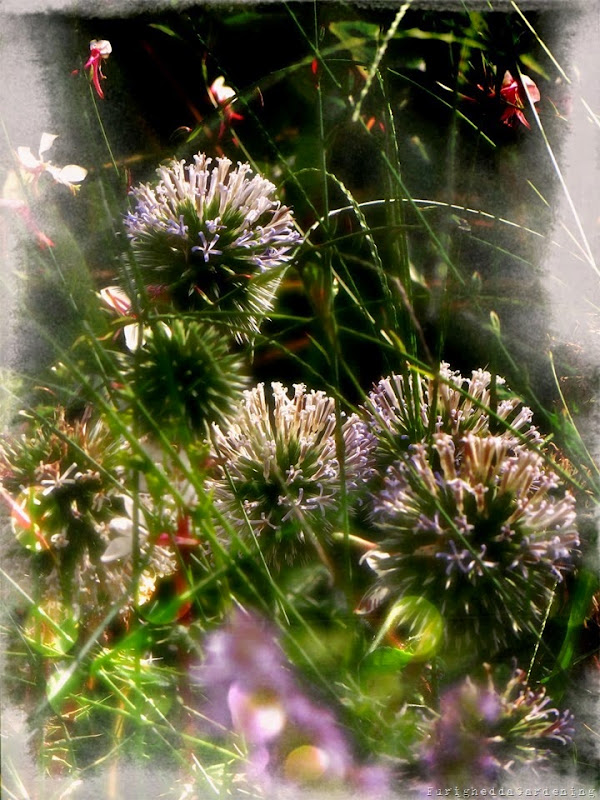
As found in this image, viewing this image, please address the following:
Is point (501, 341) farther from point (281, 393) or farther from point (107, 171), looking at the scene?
point (107, 171)

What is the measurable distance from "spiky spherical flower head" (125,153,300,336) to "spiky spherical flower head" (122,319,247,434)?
0.21 ft

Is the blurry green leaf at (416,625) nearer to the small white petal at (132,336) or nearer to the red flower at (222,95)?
the small white petal at (132,336)

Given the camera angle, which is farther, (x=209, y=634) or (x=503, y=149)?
(x=503, y=149)

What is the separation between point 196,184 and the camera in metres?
0.61

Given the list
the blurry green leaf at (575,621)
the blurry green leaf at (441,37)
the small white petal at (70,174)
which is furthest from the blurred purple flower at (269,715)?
the blurry green leaf at (441,37)

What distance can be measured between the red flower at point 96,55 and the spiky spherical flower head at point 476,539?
Result: 400 millimetres

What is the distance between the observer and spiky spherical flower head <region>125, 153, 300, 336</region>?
0.60 m

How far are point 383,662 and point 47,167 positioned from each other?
0.45 metres

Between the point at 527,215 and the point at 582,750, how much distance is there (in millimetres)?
397

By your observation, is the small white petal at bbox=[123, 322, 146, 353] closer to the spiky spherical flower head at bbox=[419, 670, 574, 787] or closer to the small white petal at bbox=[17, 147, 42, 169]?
the small white petal at bbox=[17, 147, 42, 169]

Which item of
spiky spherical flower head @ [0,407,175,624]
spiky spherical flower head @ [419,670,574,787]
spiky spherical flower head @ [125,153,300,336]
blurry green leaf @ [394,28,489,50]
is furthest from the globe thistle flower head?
blurry green leaf @ [394,28,489,50]

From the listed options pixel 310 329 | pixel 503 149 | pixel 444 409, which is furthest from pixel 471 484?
pixel 503 149

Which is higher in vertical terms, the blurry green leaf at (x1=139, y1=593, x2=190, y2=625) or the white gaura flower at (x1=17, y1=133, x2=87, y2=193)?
the white gaura flower at (x1=17, y1=133, x2=87, y2=193)

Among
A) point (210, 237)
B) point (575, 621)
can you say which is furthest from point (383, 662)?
point (210, 237)
